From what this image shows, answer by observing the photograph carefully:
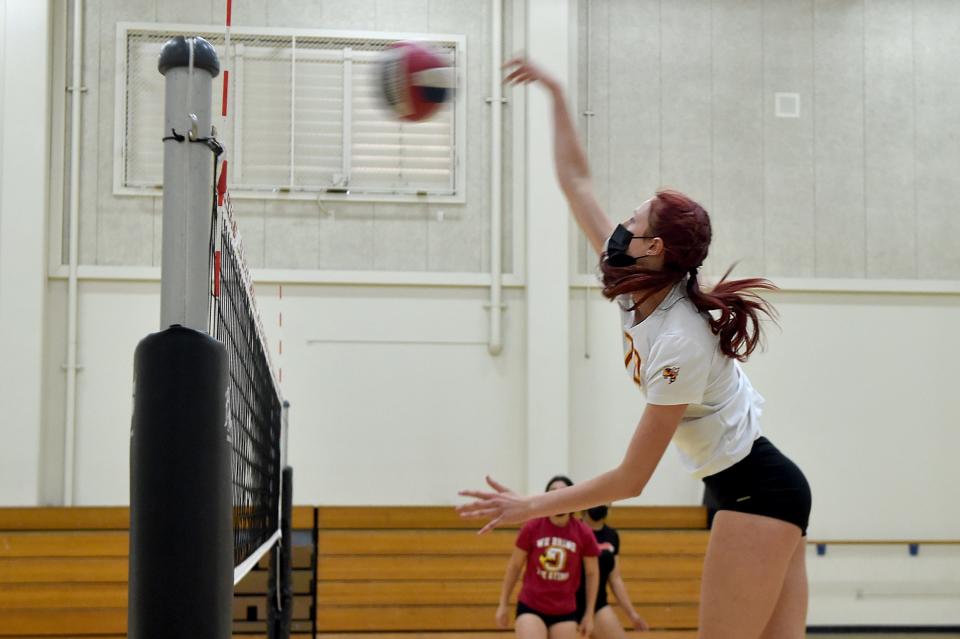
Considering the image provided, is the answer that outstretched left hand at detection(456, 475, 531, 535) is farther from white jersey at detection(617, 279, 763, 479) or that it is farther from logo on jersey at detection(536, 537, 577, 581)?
logo on jersey at detection(536, 537, 577, 581)

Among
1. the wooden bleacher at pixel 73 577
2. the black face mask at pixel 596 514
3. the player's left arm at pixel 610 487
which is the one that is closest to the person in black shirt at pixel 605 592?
the black face mask at pixel 596 514

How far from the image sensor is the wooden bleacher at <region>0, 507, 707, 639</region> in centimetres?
808

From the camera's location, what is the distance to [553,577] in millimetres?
6035

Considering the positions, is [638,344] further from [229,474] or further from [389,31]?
[389,31]

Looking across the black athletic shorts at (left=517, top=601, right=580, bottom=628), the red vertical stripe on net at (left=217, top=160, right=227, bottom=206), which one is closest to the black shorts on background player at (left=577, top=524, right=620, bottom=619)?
the black athletic shorts at (left=517, top=601, right=580, bottom=628)

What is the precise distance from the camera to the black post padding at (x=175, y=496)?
1.88 m

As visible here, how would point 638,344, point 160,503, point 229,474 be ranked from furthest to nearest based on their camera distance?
point 638,344
point 229,474
point 160,503

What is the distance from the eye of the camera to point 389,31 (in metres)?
9.66

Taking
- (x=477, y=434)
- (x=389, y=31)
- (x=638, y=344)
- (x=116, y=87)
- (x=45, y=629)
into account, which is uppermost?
(x=389, y=31)

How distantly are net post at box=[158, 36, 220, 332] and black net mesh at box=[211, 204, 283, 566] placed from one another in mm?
336

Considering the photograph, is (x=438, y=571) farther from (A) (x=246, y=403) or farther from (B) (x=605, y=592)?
(A) (x=246, y=403)

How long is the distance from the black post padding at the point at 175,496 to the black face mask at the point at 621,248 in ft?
3.75

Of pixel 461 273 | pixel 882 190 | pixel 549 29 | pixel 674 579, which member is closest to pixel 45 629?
pixel 461 273

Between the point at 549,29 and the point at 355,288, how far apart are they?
10.3ft
